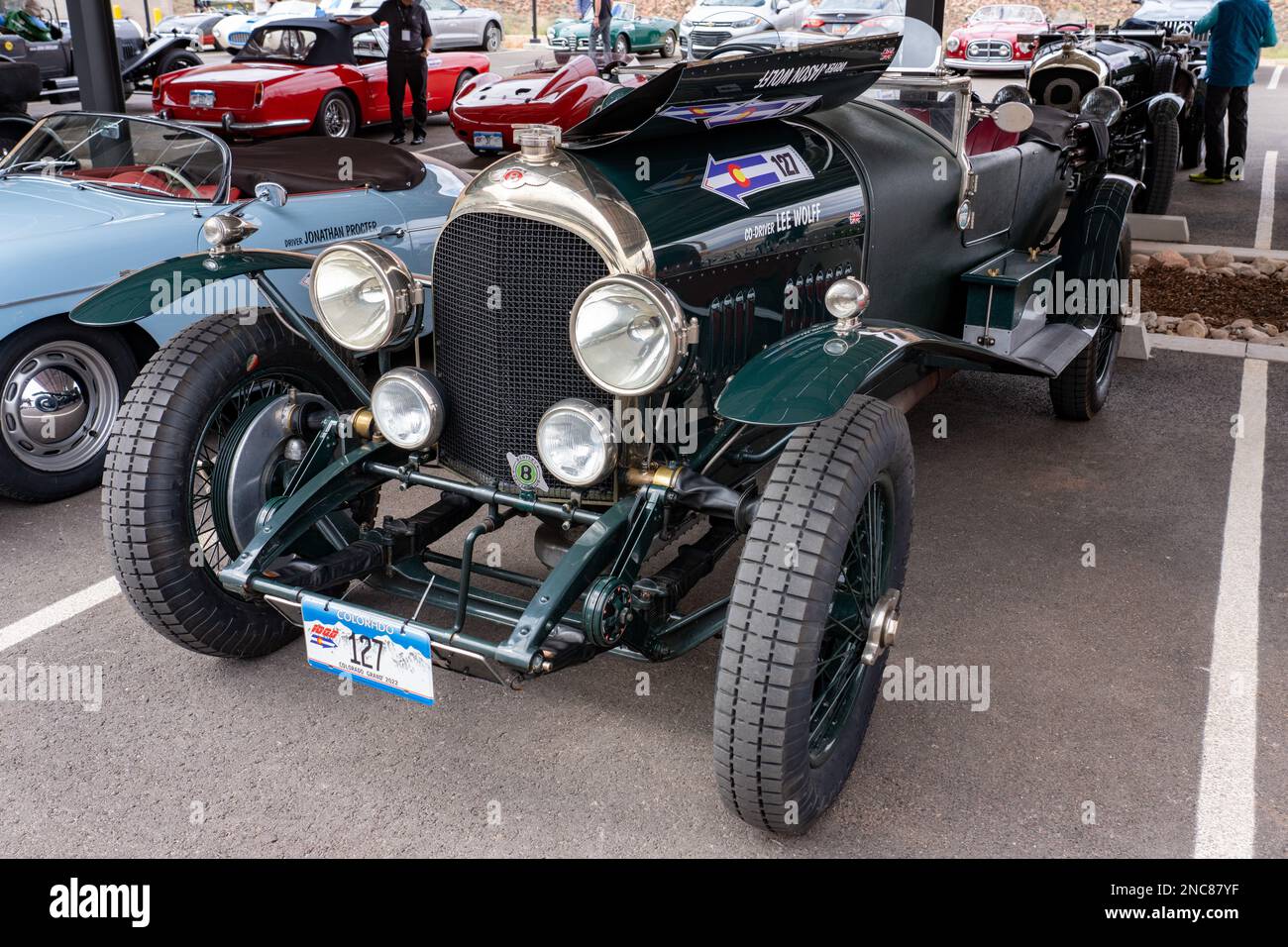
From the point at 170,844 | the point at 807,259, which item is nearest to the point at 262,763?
the point at 170,844

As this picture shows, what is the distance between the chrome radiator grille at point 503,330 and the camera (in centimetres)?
274

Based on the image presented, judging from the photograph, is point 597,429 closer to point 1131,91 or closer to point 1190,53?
point 1131,91

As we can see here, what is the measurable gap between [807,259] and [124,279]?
1.99 meters

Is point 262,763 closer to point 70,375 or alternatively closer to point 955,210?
point 70,375

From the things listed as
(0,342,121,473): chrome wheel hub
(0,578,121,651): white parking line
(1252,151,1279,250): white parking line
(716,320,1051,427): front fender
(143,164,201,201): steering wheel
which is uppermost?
(143,164,201,201): steering wheel

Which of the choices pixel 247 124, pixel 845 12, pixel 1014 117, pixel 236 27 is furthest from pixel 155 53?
pixel 1014 117

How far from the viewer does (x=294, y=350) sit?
3.29m

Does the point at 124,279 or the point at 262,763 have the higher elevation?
the point at 124,279

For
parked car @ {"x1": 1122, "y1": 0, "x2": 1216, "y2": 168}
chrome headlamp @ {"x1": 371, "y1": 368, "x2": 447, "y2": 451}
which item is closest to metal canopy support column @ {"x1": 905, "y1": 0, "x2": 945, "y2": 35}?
parked car @ {"x1": 1122, "y1": 0, "x2": 1216, "y2": 168}

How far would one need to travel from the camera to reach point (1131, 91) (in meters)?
9.70

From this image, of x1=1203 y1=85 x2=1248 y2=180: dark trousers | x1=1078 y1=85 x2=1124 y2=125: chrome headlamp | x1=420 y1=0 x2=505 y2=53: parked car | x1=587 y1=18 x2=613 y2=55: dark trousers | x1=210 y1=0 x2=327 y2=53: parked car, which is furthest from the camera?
x1=420 y1=0 x2=505 y2=53: parked car

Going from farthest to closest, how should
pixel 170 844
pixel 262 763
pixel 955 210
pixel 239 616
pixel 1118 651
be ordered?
pixel 955 210
pixel 1118 651
pixel 239 616
pixel 262 763
pixel 170 844

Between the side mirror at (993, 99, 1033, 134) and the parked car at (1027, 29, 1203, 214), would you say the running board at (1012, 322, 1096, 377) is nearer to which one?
the side mirror at (993, 99, 1033, 134)

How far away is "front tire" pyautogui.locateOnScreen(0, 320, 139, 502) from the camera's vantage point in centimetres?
419
